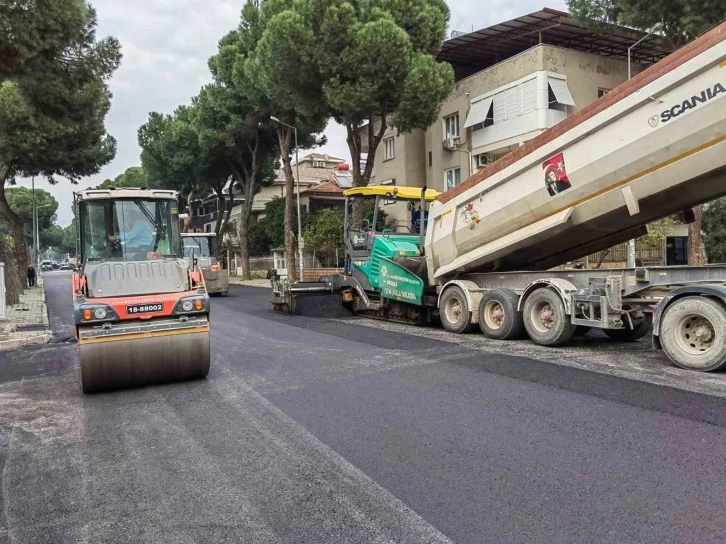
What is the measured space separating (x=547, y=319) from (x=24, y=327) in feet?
37.3

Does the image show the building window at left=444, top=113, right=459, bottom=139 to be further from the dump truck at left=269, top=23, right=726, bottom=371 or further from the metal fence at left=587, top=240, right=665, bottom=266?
the dump truck at left=269, top=23, right=726, bottom=371

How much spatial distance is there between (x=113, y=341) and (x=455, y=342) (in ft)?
18.0

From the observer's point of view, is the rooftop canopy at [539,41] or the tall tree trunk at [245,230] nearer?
the rooftop canopy at [539,41]

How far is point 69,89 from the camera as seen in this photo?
12.3 m

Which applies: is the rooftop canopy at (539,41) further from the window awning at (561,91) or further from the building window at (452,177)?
the building window at (452,177)

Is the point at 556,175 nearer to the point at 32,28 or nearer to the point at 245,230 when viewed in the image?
the point at 32,28

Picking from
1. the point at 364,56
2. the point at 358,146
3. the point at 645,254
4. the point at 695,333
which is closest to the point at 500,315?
the point at 695,333

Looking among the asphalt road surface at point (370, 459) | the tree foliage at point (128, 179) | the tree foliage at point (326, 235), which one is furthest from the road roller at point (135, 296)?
the tree foliage at point (128, 179)

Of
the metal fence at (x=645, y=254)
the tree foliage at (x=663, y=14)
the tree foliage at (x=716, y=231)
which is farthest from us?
the metal fence at (x=645, y=254)

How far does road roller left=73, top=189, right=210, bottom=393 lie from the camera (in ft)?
21.2

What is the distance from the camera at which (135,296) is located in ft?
22.4

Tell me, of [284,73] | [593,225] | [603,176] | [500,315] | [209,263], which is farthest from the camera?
[209,263]

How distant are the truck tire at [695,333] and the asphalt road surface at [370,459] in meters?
1.07

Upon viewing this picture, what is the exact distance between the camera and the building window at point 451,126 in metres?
27.5
